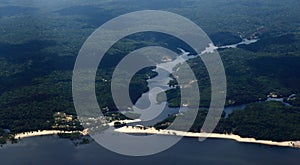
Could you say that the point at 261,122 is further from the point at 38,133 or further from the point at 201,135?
the point at 38,133

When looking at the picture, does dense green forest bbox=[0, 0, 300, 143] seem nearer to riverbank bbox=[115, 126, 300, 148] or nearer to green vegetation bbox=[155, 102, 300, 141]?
green vegetation bbox=[155, 102, 300, 141]

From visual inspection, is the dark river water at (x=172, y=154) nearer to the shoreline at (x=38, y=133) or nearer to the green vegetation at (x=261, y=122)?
the green vegetation at (x=261, y=122)

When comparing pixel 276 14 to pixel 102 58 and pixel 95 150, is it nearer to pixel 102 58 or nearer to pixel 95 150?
pixel 102 58

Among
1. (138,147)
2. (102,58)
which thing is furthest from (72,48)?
(138,147)

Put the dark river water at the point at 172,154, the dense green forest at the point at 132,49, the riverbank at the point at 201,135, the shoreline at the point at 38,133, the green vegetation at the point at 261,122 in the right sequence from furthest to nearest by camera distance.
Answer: the dense green forest at the point at 132,49, the shoreline at the point at 38,133, the green vegetation at the point at 261,122, the riverbank at the point at 201,135, the dark river water at the point at 172,154

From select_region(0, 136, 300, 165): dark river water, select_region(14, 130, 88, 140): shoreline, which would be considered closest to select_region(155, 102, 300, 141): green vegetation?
select_region(0, 136, 300, 165): dark river water

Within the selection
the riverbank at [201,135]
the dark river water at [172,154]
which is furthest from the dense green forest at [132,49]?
the dark river water at [172,154]
